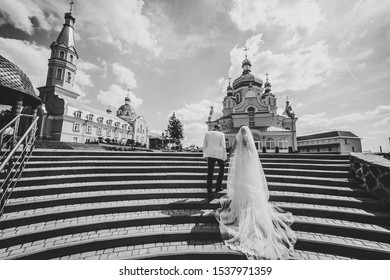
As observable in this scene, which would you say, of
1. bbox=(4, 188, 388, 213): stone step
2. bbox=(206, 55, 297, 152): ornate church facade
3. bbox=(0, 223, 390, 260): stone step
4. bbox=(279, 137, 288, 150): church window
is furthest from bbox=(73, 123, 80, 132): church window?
bbox=(279, 137, 288, 150): church window

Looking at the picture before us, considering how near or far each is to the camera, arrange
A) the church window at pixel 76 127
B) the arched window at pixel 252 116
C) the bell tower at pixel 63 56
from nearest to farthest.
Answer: the bell tower at pixel 63 56, the arched window at pixel 252 116, the church window at pixel 76 127

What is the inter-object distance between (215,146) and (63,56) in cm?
3624

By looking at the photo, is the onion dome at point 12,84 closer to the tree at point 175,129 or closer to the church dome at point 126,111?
the tree at point 175,129

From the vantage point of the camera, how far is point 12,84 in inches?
192

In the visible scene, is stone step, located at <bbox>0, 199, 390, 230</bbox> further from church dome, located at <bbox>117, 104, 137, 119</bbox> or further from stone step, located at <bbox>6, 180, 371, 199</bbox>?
church dome, located at <bbox>117, 104, 137, 119</bbox>

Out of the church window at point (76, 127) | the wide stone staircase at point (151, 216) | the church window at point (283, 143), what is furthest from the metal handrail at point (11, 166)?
the church window at point (76, 127)

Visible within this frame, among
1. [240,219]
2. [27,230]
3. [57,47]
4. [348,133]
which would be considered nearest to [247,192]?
[240,219]

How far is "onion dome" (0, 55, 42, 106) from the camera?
4.77 m

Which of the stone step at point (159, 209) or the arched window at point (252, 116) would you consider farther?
the arched window at point (252, 116)

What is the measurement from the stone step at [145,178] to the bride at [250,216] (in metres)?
1.90

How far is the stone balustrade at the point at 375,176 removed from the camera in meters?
3.78

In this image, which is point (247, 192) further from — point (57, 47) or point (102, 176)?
point (57, 47)

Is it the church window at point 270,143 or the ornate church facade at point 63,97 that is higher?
the ornate church facade at point 63,97
